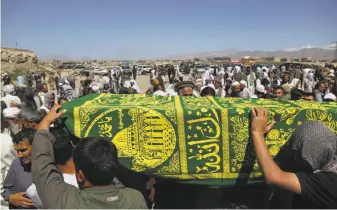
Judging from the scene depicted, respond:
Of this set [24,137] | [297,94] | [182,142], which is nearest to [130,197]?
[182,142]

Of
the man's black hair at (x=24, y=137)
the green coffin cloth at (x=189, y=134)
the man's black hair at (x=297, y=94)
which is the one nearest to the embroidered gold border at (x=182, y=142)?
the green coffin cloth at (x=189, y=134)

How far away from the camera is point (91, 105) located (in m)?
2.68

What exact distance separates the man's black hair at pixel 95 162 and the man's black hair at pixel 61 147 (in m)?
0.75

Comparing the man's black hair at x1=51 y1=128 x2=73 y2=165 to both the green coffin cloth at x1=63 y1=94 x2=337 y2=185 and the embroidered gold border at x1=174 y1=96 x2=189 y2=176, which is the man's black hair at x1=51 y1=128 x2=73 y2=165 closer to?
the green coffin cloth at x1=63 y1=94 x2=337 y2=185

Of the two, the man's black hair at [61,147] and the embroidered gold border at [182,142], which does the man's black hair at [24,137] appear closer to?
the man's black hair at [61,147]

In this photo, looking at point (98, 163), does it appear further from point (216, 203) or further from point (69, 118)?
point (216, 203)

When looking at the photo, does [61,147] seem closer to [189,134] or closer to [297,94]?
[189,134]

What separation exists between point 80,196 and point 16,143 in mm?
1166

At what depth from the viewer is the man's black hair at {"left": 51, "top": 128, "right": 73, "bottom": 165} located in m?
2.45

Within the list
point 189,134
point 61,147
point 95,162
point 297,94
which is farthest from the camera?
point 297,94

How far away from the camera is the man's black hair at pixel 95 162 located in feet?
5.58

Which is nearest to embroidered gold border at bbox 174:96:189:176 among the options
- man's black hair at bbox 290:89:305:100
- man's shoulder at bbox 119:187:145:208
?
man's shoulder at bbox 119:187:145:208

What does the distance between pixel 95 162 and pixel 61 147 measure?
2.89 ft

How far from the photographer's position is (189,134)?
8.49ft
